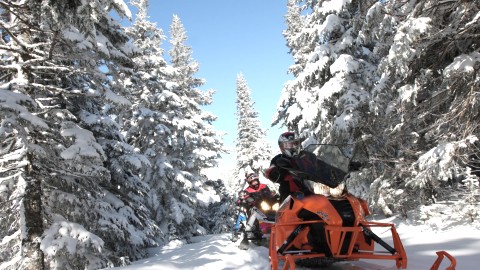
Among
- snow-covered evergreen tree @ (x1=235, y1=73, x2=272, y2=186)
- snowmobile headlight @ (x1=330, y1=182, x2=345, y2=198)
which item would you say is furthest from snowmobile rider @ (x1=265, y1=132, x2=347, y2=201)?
snow-covered evergreen tree @ (x1=235, y1=73, x2=272, y2=186)

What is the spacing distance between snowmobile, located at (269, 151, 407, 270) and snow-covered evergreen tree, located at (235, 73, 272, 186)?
78.1ft

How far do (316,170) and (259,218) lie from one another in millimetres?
4275

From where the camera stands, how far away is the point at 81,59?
880cm

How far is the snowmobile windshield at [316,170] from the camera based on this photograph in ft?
14.2

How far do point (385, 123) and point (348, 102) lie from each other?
258 centimetres

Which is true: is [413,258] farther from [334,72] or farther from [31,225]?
[334,72]

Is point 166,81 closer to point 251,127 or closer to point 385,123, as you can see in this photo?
point 251,127

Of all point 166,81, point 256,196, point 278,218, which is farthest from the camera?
point 166,81

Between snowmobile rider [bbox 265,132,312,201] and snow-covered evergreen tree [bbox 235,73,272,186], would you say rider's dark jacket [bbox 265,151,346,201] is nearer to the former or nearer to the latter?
snowmobile rider [bbox 265,132,312,201]

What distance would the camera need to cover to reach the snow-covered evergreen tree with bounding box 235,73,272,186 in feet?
95.7

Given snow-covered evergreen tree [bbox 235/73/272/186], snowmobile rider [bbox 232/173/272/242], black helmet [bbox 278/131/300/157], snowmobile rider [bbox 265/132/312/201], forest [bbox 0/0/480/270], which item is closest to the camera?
snowmobile rider [bbox 265/132/312/201]

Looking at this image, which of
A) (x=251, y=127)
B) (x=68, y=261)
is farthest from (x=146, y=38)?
(x=68, y=261)

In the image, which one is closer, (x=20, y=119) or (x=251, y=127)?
(x=20, y=119)

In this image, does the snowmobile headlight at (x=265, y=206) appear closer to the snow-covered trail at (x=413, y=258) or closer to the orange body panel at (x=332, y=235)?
the snow-covered trail at (x=413, y=258)
